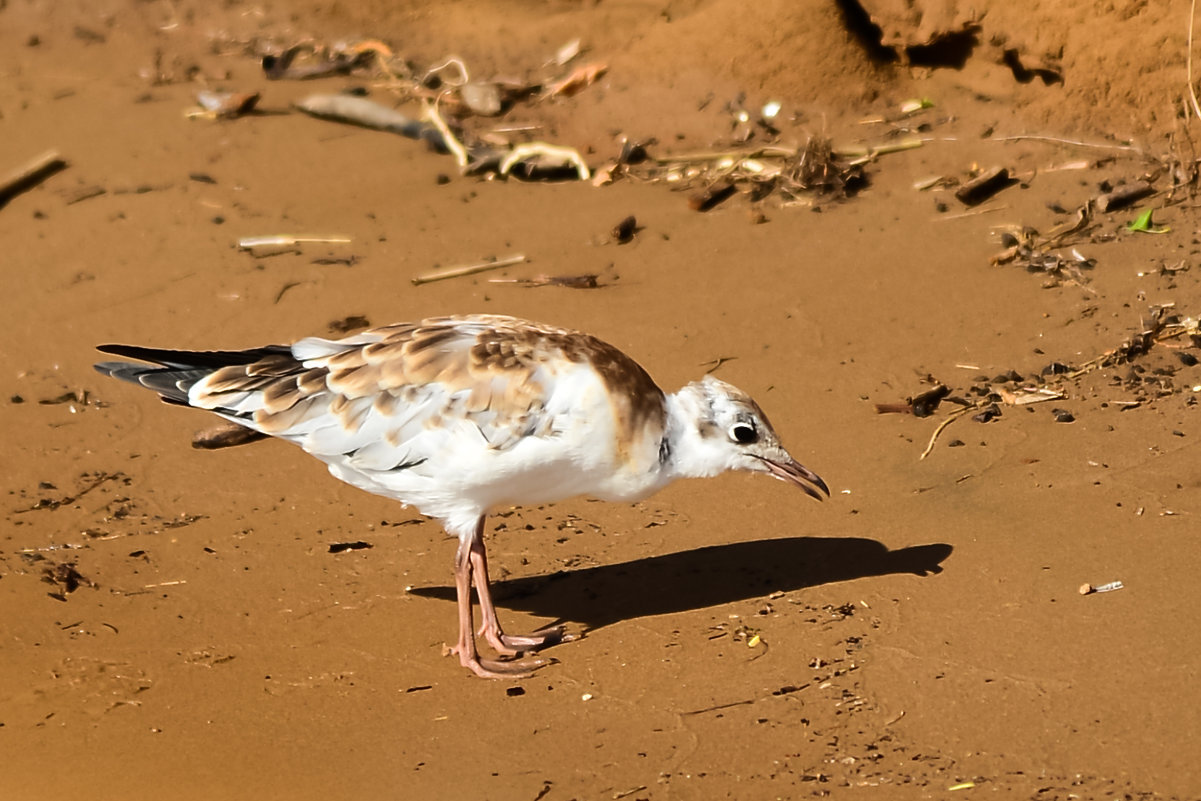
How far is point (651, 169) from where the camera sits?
1054 cm

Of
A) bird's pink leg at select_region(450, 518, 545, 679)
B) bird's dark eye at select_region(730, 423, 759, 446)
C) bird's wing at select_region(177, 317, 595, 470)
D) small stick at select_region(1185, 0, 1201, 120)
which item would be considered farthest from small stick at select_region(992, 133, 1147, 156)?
bird's pink leg at select_region(450, 518, 545, 679)

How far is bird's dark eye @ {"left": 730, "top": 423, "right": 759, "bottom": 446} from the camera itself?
6.04m

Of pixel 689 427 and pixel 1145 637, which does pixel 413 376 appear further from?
pixel 1145 637

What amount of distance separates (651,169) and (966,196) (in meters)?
2.45

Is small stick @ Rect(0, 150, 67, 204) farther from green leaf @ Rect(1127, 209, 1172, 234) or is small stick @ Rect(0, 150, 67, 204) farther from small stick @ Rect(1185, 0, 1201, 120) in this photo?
small stick @ Rect(1185, 0, 1201, 120)

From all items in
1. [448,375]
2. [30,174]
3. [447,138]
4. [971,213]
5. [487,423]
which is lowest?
[971,213]

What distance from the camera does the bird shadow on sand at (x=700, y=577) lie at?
20.2 ft

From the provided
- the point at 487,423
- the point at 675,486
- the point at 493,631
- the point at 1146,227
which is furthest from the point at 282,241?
the point at 1146,227

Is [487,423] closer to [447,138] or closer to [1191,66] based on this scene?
[447,138]

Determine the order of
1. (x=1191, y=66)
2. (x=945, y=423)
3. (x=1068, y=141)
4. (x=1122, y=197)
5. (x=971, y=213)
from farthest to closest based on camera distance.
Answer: (x=1068, y=141), (x=971, y=213), (x=1191, y=66), (x=1122, y=197), (x=945, y=423)

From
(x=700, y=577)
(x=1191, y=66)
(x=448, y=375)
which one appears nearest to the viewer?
(x=448, y=375)

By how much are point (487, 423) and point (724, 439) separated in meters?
1.06

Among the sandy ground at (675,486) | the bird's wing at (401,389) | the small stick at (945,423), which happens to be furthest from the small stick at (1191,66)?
the bird's wing at (401,389)

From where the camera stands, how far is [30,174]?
10930 mm
